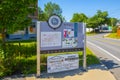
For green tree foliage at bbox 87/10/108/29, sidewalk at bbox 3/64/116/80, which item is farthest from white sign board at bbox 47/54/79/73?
green tree foliage at bbox 87/10/108/29

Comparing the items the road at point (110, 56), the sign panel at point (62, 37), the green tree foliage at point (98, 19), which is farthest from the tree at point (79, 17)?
the sign panel at point (62, 37)

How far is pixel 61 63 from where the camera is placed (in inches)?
372

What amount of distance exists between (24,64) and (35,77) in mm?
2074

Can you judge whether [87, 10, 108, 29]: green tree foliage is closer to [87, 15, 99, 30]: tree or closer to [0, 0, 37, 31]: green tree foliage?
[87, 15, 99, 30]: tree

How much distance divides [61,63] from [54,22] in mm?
1710

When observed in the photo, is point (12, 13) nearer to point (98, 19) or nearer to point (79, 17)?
point (98, 19)

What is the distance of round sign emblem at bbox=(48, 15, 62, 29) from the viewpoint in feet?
29.7

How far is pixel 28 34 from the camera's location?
1576 inches

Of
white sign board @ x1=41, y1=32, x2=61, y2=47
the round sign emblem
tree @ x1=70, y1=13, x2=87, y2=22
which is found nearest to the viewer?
white sign board @ x1=41, y1=32, x2=61, y2=47

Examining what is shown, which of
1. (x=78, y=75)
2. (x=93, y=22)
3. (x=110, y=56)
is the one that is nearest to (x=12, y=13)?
(x=78, y=75)

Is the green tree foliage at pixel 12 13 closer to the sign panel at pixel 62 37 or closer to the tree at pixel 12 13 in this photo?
the tree at pixel 12 13

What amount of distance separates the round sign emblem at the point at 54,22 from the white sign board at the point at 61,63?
126cm

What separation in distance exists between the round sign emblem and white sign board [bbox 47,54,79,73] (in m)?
1.26

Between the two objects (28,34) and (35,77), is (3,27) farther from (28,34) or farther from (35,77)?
(28,34)
